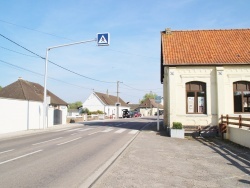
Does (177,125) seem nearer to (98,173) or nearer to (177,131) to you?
(177,131)

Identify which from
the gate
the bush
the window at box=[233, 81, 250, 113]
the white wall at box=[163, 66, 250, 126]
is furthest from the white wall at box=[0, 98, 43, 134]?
the window at box=[233, 81, 250, 113]

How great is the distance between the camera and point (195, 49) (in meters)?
23.0

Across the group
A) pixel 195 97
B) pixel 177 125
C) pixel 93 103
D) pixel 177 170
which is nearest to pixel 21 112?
pixel 177 125

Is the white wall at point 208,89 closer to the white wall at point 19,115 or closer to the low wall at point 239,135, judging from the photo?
the low wall at point 239,135

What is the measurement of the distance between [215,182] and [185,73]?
49.1ft

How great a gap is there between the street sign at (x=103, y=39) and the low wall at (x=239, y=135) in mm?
9477

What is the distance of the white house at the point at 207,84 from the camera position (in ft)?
68.7

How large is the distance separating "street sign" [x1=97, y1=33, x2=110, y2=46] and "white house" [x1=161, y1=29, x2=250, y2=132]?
183 inches

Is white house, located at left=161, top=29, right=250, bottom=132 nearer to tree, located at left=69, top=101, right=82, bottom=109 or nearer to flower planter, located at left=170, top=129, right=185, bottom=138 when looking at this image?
flower planter, located at left=170, top=129, right=185, bottom=138

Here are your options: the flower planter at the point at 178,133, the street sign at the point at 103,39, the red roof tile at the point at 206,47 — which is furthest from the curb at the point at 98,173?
the red roof tile at the point at 206,47

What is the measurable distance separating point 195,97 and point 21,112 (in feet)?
47.8

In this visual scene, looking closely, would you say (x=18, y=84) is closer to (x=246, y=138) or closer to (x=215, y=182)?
(x=246, y=138)

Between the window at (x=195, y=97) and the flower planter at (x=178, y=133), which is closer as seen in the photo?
the flower planter at (x=178, y=133)

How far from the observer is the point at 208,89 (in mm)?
21219
